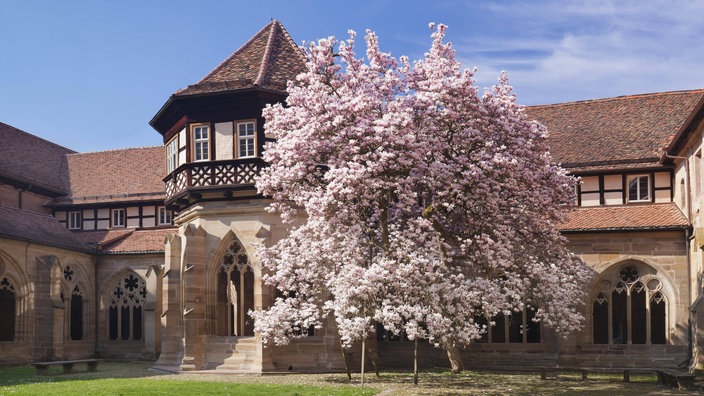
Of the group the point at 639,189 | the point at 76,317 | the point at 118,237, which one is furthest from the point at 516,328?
the point at 76,317

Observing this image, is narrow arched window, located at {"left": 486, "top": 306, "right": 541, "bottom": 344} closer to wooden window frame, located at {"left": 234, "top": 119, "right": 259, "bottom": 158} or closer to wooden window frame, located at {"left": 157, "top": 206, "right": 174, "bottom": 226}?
wooden window frame, located at {"left": 234, "top": 119, "right": 259, "bottom": 158}

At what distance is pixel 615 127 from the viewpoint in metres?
32.2

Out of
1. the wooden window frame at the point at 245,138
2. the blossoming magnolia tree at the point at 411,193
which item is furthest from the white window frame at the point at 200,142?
the blossoming magnolia tree at the point at 411,193

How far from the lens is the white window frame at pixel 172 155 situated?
29.7 meters

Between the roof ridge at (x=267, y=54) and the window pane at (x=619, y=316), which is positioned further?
the window pane at (x=619, y=316)

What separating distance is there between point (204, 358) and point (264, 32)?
11749mm

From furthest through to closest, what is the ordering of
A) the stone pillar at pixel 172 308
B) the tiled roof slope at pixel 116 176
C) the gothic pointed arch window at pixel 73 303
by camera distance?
the tiled roof slope at pixel 116 176, the gothic pointed arch window at pixel 73 303, the stone pillar at pixel 172 308

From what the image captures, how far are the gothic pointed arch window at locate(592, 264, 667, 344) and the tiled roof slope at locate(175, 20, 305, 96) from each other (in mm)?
12780

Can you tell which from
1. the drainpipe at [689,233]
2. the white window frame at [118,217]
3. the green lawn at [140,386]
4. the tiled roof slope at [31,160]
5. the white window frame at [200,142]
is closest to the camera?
the green lawn at [140,386]

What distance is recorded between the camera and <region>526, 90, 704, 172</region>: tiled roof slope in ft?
99.0

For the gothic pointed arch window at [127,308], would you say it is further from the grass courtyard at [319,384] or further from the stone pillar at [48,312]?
the grass courtyard at [319,384]

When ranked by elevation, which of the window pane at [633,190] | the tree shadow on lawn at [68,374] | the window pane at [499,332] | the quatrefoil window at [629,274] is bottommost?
the tree shadow on lawn at [68,374]

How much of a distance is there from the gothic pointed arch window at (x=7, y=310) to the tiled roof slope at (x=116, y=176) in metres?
8.02

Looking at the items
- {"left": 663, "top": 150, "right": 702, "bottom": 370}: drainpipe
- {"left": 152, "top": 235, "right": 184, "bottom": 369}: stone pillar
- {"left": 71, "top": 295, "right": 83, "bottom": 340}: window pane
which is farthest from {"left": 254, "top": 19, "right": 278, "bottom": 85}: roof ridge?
{"left": 71, "top": 295, "right": 83, "bottom": 340}: window pane
